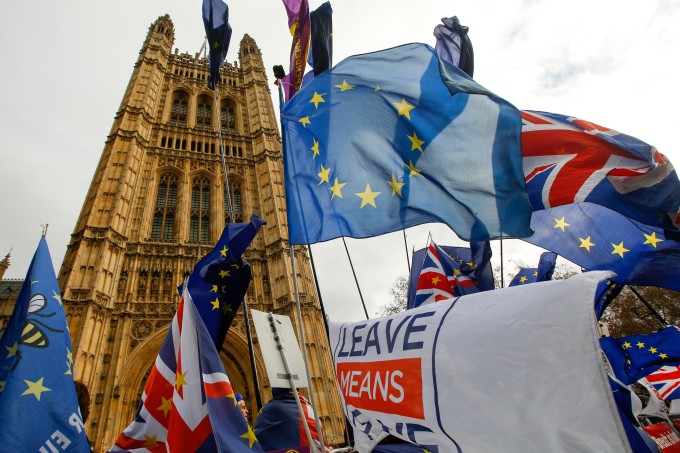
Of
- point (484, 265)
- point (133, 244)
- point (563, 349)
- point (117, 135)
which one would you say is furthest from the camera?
point (117, 135)

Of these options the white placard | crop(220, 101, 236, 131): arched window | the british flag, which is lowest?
the white placard

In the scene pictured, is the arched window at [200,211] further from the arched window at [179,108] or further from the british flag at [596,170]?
the british flag at [596,170]

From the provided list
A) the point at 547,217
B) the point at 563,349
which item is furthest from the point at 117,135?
the point at 563,349

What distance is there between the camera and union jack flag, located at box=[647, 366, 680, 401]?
20.2 feet

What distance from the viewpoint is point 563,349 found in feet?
4.69

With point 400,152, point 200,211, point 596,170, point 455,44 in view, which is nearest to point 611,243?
point 596,170

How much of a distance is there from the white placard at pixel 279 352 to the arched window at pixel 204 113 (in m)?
24.5

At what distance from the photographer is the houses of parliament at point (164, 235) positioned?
1347 centimetres

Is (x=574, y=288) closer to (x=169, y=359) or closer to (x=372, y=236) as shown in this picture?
(x=372, y=236)

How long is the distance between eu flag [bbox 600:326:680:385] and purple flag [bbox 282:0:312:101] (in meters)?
6.21

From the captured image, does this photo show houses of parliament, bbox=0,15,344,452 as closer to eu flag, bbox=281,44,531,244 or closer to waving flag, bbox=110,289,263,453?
waving flag, bbox=110,289,263,453

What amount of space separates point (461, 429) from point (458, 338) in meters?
0.42

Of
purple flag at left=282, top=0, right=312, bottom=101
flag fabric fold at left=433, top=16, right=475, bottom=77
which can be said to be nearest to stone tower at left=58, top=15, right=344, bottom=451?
purple flag at left=282, top=0, right=312, bottom=101

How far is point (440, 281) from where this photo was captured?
20.6ft
